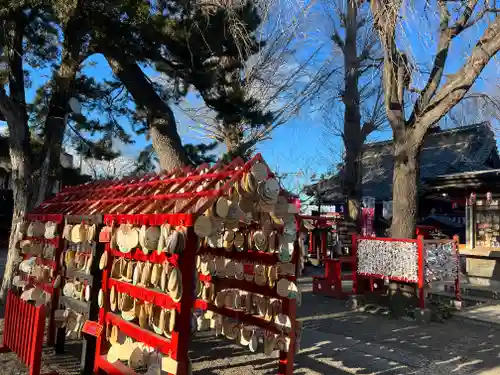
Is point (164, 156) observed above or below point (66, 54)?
below

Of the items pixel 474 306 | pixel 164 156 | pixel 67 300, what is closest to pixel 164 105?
pixel 164 156

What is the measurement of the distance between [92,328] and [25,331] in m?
0.98

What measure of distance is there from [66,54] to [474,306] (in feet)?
31.6

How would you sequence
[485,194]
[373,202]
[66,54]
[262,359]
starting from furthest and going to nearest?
[373,202] → [485,194] → [66,54] → [262,359]

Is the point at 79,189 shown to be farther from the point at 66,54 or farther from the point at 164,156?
the point at 66,54

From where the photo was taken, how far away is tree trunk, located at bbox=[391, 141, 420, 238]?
907 centimetres

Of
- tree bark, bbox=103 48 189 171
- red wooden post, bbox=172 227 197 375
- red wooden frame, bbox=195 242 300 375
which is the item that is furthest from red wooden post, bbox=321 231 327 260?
red wooden post, bbox=172 227 197 375

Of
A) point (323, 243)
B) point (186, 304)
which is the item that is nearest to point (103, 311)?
point (186, 304)

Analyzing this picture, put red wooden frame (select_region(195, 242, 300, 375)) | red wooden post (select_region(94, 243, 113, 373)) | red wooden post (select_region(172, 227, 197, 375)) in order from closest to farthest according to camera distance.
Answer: red wooden post (select_region(172, 227, 197, 375))
red wooden post (select_region(94, 243, 113, 373))
red wooden frame (select_region(195, 242, 300, 375))

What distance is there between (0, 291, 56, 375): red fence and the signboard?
0.40 metres

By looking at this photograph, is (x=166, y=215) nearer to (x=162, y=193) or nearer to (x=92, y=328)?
(x=162, y=193)

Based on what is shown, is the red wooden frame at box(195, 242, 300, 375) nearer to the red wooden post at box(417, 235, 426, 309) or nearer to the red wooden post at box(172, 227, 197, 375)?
the red wooden post at box(172, 227, 197, 375)

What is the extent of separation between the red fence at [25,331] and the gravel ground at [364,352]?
0.78ft

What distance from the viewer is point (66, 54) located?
845cm
